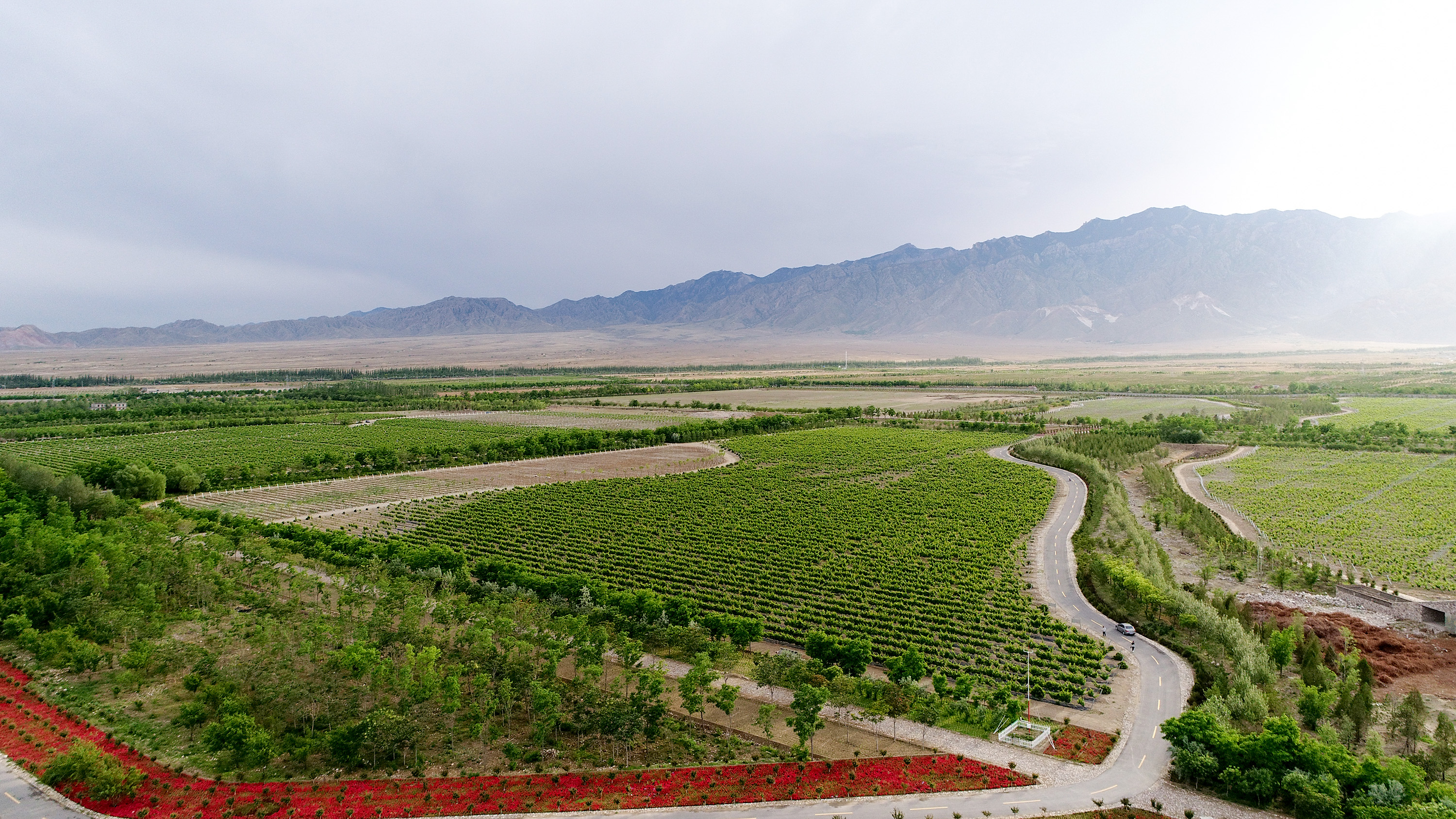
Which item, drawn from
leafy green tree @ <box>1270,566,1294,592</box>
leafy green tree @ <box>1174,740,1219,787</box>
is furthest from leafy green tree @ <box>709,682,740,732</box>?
leafy green tree @ <box>1270,566,1294,592</box>

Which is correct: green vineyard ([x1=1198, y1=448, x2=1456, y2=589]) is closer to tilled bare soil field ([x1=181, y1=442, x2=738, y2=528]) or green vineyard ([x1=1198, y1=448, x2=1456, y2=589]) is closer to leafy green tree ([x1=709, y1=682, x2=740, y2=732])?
leafy green tree ([x1=709, y1=682, x2=740, y2=732])

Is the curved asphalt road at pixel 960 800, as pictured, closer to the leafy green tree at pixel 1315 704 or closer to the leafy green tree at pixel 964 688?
the leafy green tree at pixel 964 688

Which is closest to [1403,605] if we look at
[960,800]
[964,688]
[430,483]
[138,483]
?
[964,688]

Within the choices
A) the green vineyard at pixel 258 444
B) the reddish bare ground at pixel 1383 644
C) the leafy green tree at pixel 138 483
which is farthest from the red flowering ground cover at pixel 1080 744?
the green vineyard at pixel 258 444

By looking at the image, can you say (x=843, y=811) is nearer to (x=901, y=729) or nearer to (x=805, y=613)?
(x=901, y=729)

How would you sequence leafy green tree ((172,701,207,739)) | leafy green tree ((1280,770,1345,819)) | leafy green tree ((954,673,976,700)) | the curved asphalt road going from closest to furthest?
leafy green tree ((1280,770,1345,819)) → the curved asphalt road → leafy green tree ((172,701,207,739)) → leafy green tree ((954,673,976,700))

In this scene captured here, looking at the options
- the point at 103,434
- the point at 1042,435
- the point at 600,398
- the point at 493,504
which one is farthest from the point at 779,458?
the point at 103,434

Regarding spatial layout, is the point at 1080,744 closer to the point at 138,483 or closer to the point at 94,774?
the point at 94,774
